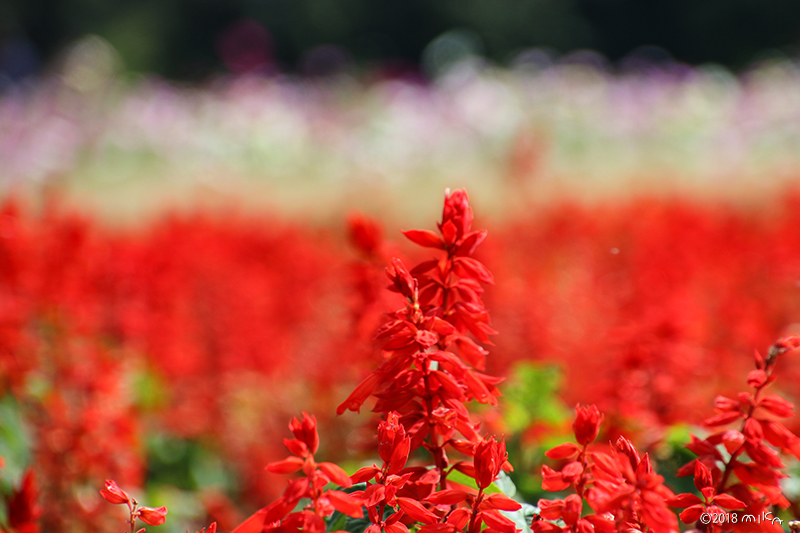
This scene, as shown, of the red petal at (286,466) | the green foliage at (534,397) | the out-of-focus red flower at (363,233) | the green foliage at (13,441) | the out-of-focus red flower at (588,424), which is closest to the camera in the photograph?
the red petal at (286,466)

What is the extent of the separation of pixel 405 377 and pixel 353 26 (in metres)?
26.6

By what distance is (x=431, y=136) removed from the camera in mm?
13656

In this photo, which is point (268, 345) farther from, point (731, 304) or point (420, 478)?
point (420, 478)

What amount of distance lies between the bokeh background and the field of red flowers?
1 centimetres

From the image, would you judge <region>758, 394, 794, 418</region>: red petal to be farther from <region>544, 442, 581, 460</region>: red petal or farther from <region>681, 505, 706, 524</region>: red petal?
<region>544, 442, 581, 460</region>: red petal

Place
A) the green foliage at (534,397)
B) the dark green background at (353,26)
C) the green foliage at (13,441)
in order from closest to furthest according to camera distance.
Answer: the green foliage at (534,397), the green foliage at (13,441), the dark green background at (353,26)

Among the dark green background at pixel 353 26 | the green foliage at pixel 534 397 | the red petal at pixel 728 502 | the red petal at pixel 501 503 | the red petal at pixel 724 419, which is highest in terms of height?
the dark green background at pixel 353 26

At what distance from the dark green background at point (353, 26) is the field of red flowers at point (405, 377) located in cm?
2015

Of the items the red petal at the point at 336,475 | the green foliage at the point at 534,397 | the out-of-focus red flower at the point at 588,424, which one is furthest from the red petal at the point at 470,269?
the green foliage at the point at 534,397

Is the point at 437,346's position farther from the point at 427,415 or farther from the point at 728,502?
the point at 728,502

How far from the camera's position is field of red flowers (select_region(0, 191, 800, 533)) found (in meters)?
0.88

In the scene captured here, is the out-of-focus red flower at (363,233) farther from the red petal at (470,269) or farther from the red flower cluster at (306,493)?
the red flower cluster at (306,493)

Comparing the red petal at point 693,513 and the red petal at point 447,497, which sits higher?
the red petal at point 447,497

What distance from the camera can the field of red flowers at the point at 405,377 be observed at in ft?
2.89
